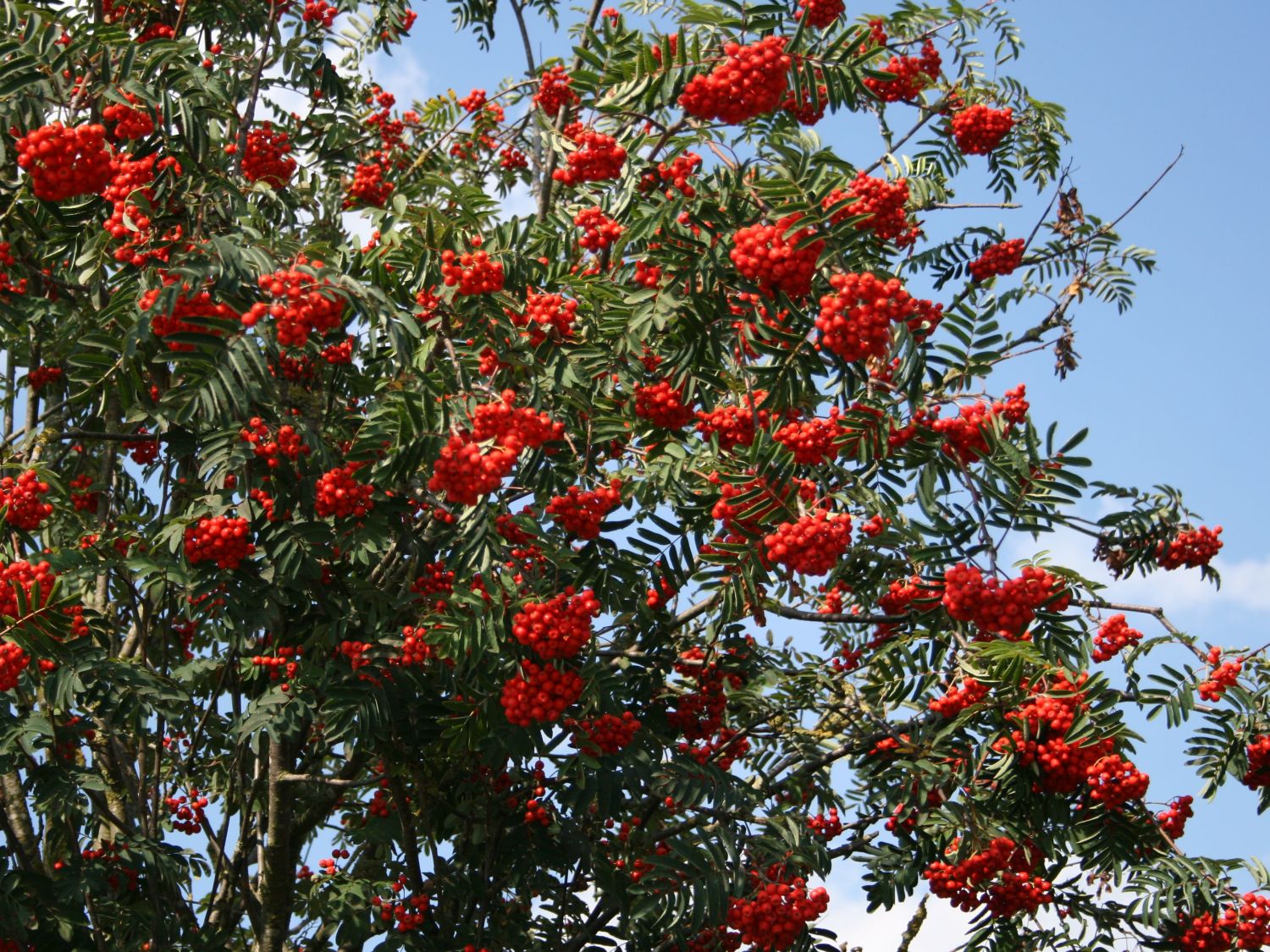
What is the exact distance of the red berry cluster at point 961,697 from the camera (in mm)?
6188

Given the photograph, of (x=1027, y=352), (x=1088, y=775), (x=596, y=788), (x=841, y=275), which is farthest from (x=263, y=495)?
(x=1027, y=352)

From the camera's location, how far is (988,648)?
18.8 feet

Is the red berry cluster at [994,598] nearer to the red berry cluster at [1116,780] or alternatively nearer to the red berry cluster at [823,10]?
the red berry cluster at [1116,780]

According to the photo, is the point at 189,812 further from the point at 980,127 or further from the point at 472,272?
the point at 980,127

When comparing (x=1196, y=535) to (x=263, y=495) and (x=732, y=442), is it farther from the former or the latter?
(x=263, y=495)

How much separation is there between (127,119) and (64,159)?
0.57 meters

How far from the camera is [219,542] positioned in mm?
5730

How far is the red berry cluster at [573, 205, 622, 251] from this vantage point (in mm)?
5727

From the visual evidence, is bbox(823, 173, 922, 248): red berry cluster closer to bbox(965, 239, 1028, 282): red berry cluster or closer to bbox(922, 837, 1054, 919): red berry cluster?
bbox(922, 837, 1054, 919): red berry cluster

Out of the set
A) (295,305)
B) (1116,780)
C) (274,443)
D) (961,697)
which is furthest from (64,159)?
(1116,780)

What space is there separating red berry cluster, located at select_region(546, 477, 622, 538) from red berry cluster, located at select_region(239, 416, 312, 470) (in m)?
1.29

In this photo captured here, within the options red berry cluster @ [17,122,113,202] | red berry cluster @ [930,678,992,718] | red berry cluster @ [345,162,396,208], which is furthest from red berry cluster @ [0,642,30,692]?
red berry cluster @ [930,678,992,718]

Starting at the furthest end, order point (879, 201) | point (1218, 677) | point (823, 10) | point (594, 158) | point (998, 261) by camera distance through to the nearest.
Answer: point (998, 261) < point (823, 10) < point (1218, 677) < point (879, 201) < point (594, 158)

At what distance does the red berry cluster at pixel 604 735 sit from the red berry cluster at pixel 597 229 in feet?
6.96
